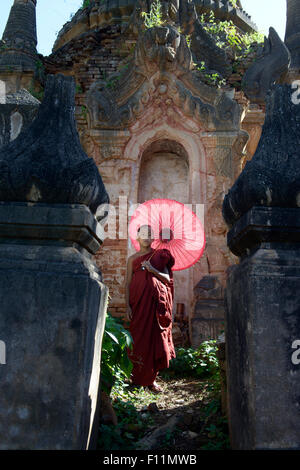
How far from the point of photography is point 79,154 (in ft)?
7.19

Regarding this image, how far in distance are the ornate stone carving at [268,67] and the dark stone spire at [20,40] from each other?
5.12 metres

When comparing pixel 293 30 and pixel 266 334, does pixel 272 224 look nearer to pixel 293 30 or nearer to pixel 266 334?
pixel 266 334

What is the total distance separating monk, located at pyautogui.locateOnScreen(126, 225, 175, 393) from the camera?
4.39 metres

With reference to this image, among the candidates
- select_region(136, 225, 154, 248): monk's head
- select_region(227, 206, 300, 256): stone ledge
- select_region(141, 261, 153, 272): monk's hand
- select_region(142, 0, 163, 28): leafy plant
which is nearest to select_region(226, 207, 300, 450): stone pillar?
select_region(227, 206, 300, 256): stone ledge

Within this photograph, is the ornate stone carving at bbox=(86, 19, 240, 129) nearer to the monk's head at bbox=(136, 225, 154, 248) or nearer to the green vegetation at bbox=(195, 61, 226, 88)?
the green vegetation at bbox=(195, 61, 226, 88)

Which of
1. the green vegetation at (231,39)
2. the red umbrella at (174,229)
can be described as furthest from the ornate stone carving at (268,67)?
the red umbrella at (174,229)

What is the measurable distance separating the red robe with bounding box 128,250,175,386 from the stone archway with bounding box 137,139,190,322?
3249 millimetres

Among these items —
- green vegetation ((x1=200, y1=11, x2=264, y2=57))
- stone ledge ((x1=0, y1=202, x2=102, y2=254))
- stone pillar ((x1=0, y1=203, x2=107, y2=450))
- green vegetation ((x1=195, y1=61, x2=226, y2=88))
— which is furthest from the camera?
green vegetation ((x1=200, y1=11, x2=264, y2=57))

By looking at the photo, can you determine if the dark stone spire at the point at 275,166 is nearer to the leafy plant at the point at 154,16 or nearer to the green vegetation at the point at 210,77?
the green vegetation at the point at 210,77

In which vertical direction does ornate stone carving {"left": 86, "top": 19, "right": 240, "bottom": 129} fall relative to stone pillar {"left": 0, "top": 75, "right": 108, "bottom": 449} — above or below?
above

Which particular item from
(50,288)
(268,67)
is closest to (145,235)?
(50,288)

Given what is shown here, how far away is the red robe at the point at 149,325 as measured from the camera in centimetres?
438

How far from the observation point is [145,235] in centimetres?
500

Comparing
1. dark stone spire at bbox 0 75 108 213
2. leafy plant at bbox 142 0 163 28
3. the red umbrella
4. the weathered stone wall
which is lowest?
dark stone spire at bbox 0 75 108 213
